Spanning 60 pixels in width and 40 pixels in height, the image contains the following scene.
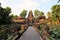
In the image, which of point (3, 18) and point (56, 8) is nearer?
point (3, 18)

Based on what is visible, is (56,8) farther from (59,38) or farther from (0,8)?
(59,38)

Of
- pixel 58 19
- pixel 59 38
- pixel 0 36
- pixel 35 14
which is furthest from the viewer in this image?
pixel 35 14

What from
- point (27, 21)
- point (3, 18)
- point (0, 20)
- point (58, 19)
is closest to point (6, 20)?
point (3, 18)

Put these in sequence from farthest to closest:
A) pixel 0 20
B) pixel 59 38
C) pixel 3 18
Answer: pixel 3 18 → pixel 0 20 → pixel 59 38

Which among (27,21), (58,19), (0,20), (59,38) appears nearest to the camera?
(59,38)

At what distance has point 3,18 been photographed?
3806 centimetres

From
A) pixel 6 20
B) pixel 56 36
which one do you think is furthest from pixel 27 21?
pixel 56 36

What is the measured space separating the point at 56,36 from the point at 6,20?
27292mm

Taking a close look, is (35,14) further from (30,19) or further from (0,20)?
(0,20)

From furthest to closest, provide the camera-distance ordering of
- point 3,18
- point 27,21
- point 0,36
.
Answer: point 27,21 < point 3,18 < point 0,36

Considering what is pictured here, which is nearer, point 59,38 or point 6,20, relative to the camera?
point 59,38

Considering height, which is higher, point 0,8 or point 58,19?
point 0,8

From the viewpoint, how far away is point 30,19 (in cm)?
9762

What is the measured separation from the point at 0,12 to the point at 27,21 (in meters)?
59.4
